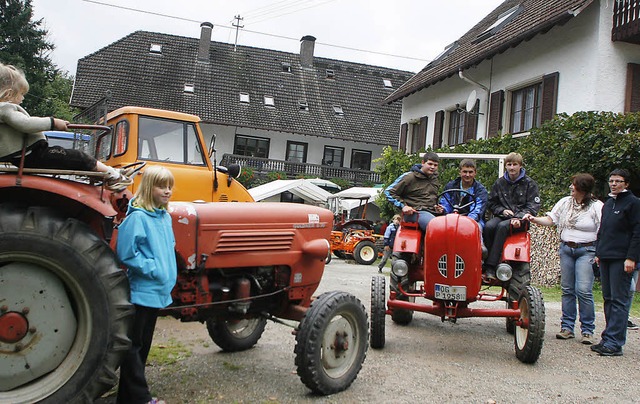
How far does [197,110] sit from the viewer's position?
28.3 m

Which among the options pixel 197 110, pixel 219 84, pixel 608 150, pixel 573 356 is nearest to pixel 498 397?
pixel 573 356

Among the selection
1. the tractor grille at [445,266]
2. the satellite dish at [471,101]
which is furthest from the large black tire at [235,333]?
the satellite dish at [471,101]

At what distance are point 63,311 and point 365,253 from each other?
13.8 m

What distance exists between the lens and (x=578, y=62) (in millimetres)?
12719

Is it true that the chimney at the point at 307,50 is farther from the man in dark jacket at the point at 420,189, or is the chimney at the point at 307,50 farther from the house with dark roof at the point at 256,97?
the man in dark jacket at the point at 420,189

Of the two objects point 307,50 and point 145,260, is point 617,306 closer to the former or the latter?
point 145,260

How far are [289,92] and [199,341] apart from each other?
90.9ft

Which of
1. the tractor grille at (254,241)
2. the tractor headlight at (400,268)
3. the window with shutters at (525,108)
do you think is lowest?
the tractor headlight at (400,268)

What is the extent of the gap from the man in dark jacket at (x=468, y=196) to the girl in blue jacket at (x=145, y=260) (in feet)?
11.5

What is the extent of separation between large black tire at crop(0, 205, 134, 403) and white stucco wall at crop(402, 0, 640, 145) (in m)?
11.7

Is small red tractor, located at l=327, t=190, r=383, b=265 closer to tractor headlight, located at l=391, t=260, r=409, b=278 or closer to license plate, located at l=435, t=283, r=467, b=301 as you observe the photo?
tractor headlight, located at l=391, t=260, r=409, b=278

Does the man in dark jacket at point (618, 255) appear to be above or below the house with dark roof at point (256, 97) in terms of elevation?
below

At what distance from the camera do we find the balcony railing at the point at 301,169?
28320mm

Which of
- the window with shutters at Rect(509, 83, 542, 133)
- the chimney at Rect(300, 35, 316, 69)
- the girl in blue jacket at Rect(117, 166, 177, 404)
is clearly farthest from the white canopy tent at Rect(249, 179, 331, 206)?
the girl in blue jacket at Rect(117, 166, 177, 404)
